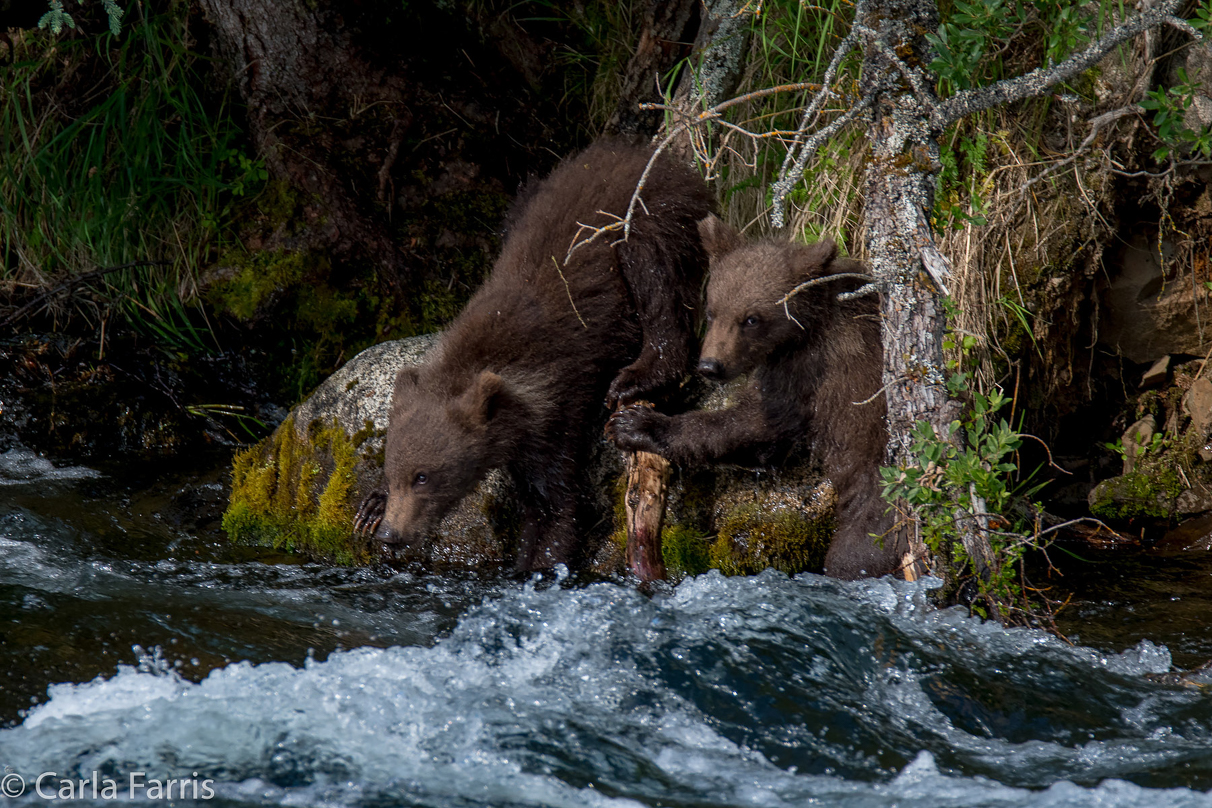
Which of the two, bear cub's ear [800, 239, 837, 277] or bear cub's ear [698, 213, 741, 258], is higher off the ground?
bear cub's ear [698, 213, 741, 258]

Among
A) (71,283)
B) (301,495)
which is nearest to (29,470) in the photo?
(71,283)

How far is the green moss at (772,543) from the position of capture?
16.6ft

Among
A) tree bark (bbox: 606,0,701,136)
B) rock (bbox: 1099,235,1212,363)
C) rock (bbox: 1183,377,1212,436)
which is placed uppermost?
tree bark (bbox: 606,0,701,136)

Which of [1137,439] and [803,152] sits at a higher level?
[803,152]

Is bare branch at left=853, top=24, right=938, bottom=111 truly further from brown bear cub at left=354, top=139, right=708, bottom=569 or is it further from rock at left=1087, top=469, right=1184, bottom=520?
rock at left=1087, top=469, right=1184, bottom=520

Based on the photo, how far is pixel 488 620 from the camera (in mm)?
4395

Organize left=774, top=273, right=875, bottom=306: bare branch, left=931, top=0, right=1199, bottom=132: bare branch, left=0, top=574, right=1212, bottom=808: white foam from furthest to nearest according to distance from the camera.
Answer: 1. left=774, top=273, right=875, bottom=306: bare branch
2. left=931, top=0, right=1199, bottom=132: bare branch
3. left=0, top=574, right=1212, bottom=808: white foam

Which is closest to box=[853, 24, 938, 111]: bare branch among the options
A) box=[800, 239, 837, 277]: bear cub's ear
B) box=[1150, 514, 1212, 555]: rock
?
box=[800, 239, 837, 277]: bear cub's ear

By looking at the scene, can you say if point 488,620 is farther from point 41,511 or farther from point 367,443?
point 41,511

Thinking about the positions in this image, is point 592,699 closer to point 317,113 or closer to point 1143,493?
point 1143,493

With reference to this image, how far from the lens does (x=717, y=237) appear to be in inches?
201

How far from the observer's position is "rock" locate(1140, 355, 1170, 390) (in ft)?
19.6

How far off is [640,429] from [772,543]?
85 cm

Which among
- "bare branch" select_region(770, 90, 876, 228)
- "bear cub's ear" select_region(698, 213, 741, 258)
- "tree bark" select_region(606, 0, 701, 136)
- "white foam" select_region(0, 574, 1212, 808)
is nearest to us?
"white foam" select_region(0, 574, 1212, 808)
